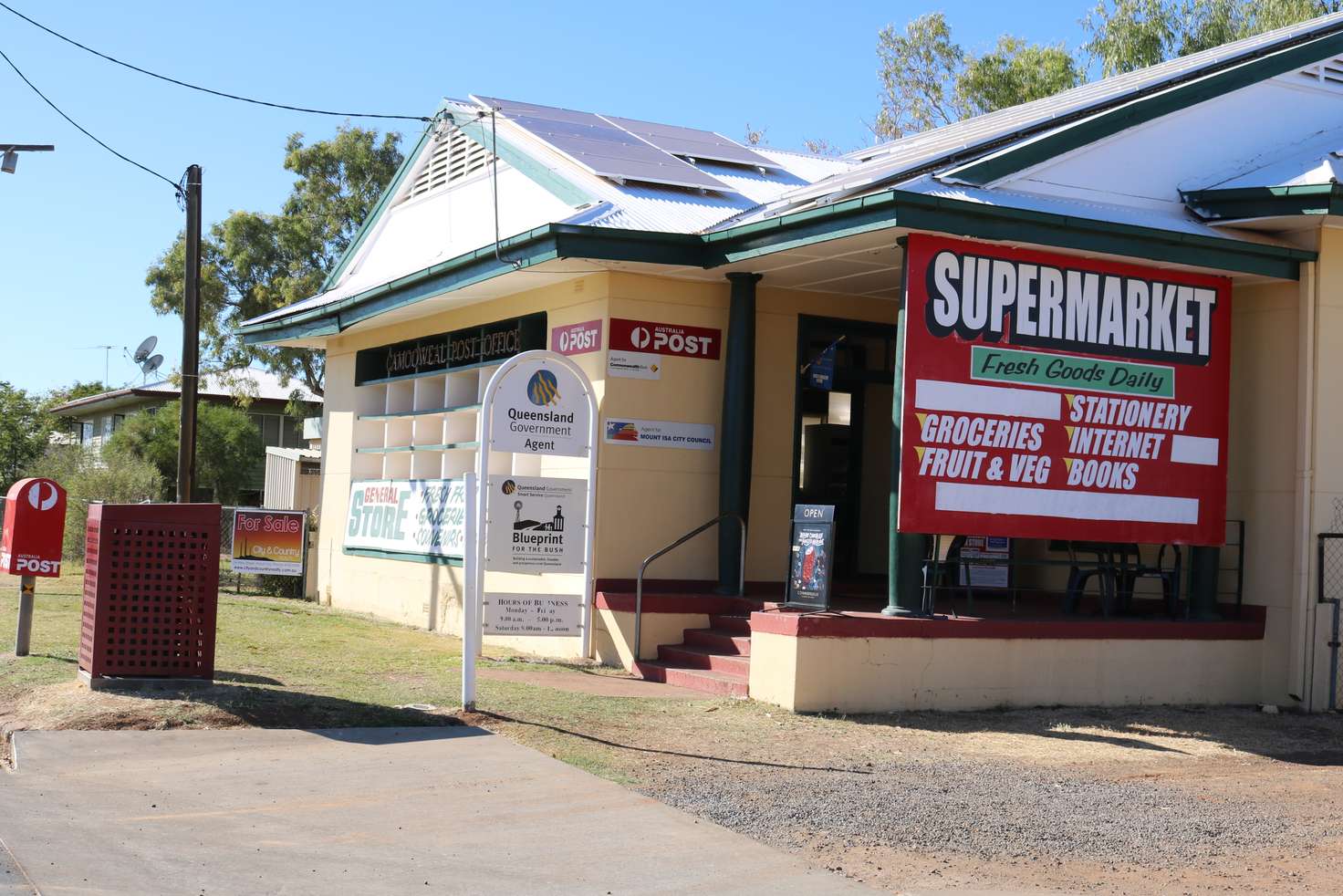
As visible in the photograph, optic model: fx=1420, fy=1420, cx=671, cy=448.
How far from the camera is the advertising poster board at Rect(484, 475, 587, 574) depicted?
12.4 m

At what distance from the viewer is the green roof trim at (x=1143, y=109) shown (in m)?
12.6

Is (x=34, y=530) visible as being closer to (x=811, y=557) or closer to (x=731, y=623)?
(x=731, y=623)

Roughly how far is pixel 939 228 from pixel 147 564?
6719 millimetres

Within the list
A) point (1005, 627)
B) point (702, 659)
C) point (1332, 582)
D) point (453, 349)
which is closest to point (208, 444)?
point (453, 349)

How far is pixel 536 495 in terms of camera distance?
41.7 feet

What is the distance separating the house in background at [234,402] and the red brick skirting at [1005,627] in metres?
32.9

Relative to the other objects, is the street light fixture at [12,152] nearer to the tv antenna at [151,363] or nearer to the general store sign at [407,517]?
the general store sign at [407,517]

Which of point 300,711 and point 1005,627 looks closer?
point 300,711

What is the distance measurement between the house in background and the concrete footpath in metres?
35.3

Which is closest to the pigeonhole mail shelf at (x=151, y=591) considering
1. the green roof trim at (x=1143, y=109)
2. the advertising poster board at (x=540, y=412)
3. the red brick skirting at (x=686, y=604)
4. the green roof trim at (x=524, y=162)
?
the advertising poster board at (x=540, y=412)

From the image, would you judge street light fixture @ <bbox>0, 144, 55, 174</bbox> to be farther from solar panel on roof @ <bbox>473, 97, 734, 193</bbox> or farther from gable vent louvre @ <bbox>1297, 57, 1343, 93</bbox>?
gable vent louvre @ <bbox>1297, 57, 1343, 93</bbox>

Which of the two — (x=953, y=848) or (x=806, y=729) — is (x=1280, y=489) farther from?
(x=953, y=848)

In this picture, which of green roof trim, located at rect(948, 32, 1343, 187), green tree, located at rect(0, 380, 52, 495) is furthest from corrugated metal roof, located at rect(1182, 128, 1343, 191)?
green tree, located at rect(0, 380, 52, 495)

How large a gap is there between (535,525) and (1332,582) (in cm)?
740
